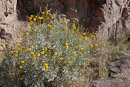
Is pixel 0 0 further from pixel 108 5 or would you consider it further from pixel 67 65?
pixel 108 5

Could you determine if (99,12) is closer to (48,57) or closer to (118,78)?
(118,78)

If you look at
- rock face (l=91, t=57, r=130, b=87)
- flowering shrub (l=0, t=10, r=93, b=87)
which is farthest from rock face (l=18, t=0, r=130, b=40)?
flowering shrub (l=0, t=10, r=93, b=87)

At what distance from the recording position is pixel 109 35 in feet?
19.3

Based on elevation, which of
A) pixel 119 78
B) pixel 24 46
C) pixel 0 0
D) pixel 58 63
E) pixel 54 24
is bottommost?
pixel 119 78

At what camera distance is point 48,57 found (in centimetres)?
291

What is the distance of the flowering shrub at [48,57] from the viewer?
271cm

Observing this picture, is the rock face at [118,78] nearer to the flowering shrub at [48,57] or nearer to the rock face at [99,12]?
the flowering shrub at [48,57]

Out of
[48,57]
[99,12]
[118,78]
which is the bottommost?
[118,78]

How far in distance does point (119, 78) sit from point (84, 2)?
3.82 m

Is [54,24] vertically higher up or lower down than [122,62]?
higher up

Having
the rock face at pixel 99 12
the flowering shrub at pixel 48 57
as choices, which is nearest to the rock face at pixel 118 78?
the flowering shrub at pixel 48 57

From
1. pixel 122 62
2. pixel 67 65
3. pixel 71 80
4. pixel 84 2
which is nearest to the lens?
pixel 67 65

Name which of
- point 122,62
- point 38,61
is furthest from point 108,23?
point 38,61

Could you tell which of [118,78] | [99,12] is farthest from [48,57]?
[99,12]
